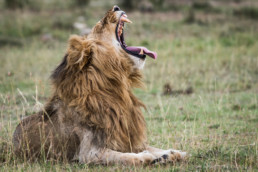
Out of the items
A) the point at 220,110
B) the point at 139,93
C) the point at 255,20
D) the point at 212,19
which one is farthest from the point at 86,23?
the point at 220,110

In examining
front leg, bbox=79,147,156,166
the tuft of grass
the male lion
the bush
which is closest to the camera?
front leg, bbox=79,147,156,166

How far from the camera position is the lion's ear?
428 centimetres

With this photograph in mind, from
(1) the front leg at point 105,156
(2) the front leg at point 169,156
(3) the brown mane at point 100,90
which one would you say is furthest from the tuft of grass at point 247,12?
(1) the front leg at point 105,156

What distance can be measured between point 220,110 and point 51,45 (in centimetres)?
932

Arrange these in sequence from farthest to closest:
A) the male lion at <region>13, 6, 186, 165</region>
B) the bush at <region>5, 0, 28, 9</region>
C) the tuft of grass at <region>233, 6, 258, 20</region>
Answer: the bush at <region>5, 0, 28, 9</region> → the tuft of grass at <region>233, 6, 258, 20</region> → the male lion at <region>13, 6, 186, 165</region>

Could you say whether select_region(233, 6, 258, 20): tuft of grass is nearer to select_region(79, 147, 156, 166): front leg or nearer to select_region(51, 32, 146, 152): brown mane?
select_region(51, 32, 146, 152): brown mane

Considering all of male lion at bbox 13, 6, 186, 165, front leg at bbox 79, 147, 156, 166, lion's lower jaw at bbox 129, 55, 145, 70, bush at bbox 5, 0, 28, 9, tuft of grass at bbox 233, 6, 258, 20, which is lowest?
front leg at bbox 79, 147, 156, 166

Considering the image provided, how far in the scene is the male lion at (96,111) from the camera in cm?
427

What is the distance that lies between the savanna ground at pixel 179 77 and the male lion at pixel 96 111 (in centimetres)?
14

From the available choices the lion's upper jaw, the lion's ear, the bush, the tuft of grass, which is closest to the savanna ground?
the tuft of grass

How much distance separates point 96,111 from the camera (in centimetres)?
430

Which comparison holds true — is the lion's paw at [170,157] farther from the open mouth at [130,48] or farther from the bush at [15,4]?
the bush at [15,4]

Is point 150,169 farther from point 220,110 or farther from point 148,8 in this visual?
point 148,8

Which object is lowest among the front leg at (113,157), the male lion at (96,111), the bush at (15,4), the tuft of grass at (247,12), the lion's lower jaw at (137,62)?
the front leg at (113,157)
